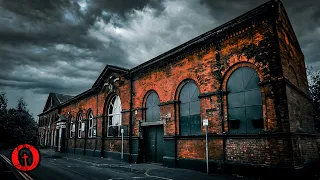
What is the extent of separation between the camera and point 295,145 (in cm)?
776

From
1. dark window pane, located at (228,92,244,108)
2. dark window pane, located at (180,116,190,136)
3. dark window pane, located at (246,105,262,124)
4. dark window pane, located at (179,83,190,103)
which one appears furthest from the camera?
dark window pane, located at (179,83,190,103)

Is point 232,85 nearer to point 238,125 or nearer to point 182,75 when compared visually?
point 238,125

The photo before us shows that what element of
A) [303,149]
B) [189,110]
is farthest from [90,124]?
[303,149]

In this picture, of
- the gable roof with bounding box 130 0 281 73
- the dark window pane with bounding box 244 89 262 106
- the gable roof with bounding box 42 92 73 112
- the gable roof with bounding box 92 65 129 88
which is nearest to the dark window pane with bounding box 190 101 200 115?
the dark window pane with bounding box 244 89 262 106

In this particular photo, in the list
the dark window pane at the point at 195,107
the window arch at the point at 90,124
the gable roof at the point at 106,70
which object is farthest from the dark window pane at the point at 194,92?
the window arch at the point at 90,124

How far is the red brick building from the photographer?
8125 mm

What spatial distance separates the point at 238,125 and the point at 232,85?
1.81 m

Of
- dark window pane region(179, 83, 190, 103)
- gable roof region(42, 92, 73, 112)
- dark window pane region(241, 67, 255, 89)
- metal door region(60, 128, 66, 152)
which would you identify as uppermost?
gable roof region(42, 92, 73, 112)

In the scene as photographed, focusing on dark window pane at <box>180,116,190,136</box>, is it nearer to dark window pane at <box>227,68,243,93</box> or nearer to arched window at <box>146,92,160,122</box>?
arched window at <box>146,92,160,122</box>

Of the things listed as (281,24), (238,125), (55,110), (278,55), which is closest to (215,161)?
(238,125)

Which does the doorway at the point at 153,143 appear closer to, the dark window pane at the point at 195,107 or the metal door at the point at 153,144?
the metal door at the point at 153,144

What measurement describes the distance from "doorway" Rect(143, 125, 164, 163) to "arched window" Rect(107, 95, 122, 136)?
3444mm

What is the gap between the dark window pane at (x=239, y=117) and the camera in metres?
9.04

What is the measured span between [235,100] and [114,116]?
11.1m
